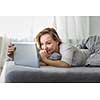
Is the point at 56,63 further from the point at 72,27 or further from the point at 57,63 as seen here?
the point at 72,27

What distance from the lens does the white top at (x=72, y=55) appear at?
1713mm

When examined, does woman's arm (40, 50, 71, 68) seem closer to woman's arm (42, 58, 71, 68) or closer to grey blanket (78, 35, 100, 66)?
woman's arm (42, 58, 71, 68)

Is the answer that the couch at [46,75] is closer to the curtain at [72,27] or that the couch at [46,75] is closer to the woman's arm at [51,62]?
the woman's arm at [51,62]

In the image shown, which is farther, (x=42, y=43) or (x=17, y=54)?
(x=42, y=43)

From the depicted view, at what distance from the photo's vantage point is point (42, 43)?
182cm

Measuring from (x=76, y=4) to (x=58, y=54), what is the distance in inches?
16.2

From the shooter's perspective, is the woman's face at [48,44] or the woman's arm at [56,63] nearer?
the woman's arm at [56,63]

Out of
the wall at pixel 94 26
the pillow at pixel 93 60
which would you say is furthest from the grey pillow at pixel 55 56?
the wall at pixel 94 26

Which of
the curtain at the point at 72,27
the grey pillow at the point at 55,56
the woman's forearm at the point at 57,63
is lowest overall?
the woman's forearm at the point at 57,63

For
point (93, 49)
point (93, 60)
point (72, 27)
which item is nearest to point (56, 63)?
point (93, 60)

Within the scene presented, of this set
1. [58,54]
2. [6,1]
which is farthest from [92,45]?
[6,1]

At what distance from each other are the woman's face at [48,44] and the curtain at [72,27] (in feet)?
2.24
